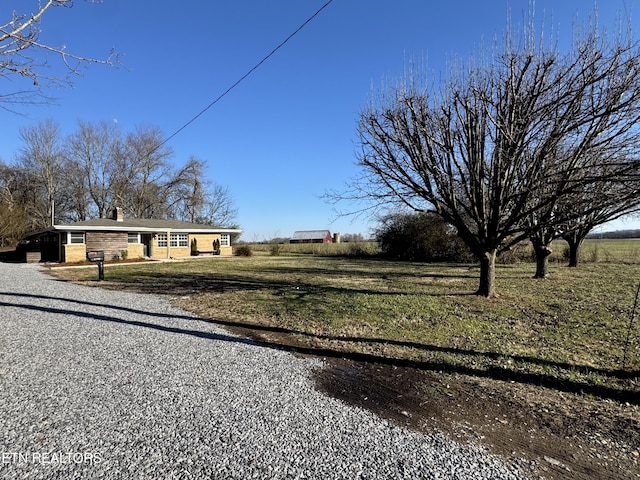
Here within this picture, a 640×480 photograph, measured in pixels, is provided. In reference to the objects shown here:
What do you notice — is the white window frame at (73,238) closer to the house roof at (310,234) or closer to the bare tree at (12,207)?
the bare tree at (12,207)

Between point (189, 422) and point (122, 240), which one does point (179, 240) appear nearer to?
point (122, 240)

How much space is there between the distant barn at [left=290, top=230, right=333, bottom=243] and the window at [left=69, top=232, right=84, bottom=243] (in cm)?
5578

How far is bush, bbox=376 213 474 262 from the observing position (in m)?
23.7

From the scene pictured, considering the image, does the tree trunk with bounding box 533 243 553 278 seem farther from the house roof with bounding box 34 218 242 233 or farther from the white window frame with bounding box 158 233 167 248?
the white window frame with bounding box 158 233 167 248

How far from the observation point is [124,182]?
127 feet

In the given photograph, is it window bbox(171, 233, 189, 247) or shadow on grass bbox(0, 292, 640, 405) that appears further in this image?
window bbox(171, 233, 189, 247)

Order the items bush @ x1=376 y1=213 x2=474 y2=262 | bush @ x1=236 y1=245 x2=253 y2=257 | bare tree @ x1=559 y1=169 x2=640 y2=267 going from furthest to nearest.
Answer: bush @ x1=236 y1=245 x2=253 y2=257 < bush @ x1=376 y1=213 x2=474 y2=262 < bare tree @ x1=559 y1=169 x2=640 y2=267

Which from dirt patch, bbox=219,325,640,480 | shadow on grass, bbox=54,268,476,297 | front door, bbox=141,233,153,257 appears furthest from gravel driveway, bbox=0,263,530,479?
front door, bbox=141,233,153,257

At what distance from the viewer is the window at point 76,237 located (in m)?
21.2

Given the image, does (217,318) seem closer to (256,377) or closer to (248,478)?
(256,377)

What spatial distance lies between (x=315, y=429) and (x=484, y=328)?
14.8 feet

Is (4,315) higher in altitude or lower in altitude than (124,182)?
lower

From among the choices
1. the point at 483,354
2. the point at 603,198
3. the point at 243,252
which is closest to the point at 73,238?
the point at 243,252

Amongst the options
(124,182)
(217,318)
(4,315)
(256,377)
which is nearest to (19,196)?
(124,182)
